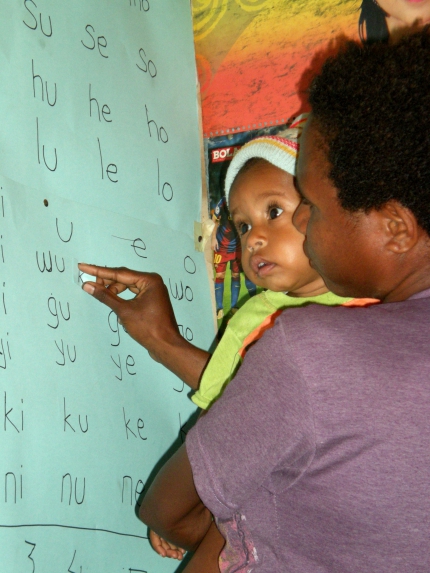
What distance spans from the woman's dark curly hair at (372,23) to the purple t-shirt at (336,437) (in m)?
0.72

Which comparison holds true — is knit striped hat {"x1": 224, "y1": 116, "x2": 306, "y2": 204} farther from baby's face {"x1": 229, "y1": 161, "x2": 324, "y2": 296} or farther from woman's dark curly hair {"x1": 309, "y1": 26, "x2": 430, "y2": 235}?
woman's dark curly hair {"x1": 309, "y1": 26, "x2": 430, "y2": 235}

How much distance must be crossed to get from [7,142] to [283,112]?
2.09 feet

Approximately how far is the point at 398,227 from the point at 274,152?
41 cm

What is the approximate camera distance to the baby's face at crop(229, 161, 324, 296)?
38.8 inches

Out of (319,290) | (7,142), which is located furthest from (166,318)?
(7,142)

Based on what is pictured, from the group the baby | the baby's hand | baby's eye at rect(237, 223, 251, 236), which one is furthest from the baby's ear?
the baby's hand

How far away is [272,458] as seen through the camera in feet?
1.83

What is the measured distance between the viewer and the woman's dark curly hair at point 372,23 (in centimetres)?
111

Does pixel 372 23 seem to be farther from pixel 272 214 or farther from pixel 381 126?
pixel 381 126

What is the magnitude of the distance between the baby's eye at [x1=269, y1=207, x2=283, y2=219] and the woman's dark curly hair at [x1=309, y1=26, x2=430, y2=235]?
342 mm

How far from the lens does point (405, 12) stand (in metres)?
1.08

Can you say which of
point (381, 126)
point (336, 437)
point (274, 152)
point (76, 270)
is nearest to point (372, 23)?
point (274, 152)

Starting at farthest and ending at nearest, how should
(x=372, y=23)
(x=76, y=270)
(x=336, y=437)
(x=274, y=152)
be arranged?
(x=372, y=23), (x=274, y=152), (x=76, y=270), (x=336, y=437)

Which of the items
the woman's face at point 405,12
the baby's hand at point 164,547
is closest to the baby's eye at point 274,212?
the woman's face at point 405,12
